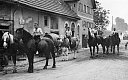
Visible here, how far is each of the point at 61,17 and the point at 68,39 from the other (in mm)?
10712

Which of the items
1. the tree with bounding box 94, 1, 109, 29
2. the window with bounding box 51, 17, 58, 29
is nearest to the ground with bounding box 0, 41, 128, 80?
the window with bounding box 51, 17, 58, 29

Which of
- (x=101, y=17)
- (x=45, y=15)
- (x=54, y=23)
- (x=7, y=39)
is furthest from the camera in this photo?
(x=101, y=17)

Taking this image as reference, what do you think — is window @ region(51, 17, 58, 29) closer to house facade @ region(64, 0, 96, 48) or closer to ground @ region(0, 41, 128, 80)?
house facade @ region(64, 0, 96, 48)

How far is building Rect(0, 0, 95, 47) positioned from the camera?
16.1 metres

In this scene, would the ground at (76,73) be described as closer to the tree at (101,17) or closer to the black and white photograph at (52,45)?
the black and white photograph at (52,45)

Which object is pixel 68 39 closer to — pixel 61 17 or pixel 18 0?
pixel 18 0

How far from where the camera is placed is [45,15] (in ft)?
73.4

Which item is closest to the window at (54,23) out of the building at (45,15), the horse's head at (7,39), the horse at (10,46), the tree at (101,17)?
the building at (45,15)

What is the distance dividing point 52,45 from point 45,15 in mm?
10403

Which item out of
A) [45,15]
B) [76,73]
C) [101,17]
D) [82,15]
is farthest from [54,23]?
[101,17]

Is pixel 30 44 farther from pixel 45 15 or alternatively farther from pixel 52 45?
pixel 45 15

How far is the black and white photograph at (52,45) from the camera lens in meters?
10.4

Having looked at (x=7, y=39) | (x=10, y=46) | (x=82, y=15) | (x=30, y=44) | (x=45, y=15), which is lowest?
→ (x=10, y=46)

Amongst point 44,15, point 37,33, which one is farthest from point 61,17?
point 37,33
